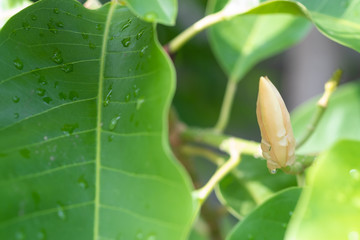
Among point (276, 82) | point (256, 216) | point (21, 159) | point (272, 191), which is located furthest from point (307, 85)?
point (21, 159)

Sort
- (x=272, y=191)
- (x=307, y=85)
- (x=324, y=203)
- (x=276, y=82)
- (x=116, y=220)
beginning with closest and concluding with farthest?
(x=324, y=203) → (x=116, y=220) → (x=272, y=191) → (x=307, y=85) → (x=276, y=82)

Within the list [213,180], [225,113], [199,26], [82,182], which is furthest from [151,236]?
[225,113]

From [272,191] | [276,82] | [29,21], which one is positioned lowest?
[276,82]

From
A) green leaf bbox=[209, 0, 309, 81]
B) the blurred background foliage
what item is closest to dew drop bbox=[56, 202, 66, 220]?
green leaf bbox=[209, 0, 309, 81]

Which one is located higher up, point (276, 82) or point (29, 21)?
point (29, 21)

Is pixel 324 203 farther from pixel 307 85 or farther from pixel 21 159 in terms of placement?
pixel 307 85

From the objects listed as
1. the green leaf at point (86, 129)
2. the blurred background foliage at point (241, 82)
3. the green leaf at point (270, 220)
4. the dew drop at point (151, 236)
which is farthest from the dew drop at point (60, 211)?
the blurred background foliage at point (241, 82)

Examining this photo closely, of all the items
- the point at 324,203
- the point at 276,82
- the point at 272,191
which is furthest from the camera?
the point at 276,82
